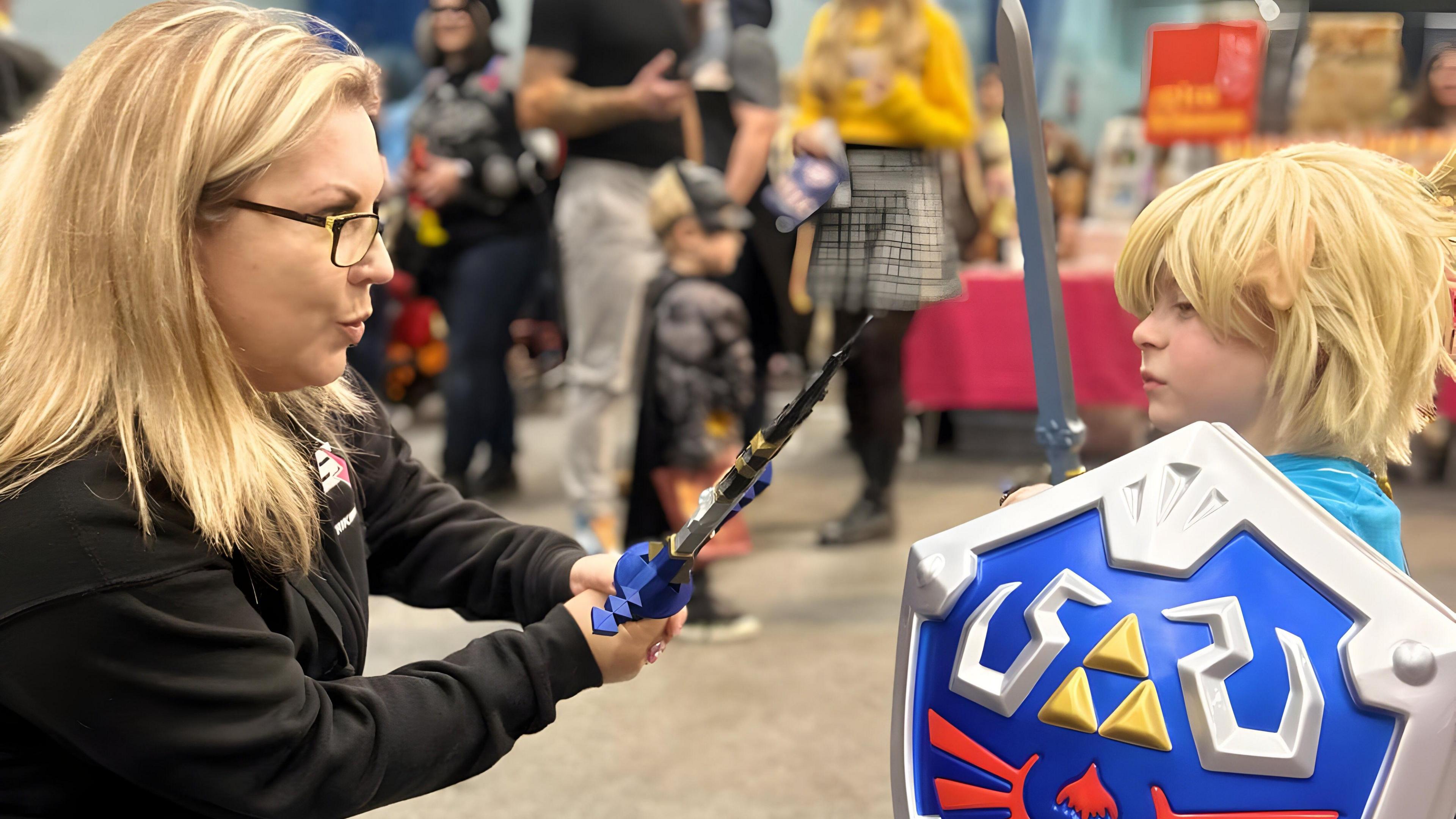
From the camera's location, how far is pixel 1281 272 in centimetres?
104

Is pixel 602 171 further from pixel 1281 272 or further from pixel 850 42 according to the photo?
pixel 1281 272

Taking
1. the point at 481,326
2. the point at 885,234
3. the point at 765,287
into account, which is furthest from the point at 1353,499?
the point at 481,326

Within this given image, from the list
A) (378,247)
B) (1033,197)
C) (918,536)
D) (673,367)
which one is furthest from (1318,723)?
(918,536)

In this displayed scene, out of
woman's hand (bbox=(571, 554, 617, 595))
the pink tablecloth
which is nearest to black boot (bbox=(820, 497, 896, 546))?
the pink tablecloth

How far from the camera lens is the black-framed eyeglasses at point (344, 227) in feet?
3.24

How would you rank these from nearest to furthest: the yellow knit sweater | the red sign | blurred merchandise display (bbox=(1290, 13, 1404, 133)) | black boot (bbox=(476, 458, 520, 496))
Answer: the yellow knit sweater, the red sign, black boot (bbox=(476, 458, 520, 496)), blurred merchandise display (bbox=(1290, 13, 1404, 133))

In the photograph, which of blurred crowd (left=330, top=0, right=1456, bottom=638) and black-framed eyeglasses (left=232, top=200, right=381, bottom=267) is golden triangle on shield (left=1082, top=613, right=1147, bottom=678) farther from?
blurred crowd (left=330, top=0, right=1456, bottom=638)

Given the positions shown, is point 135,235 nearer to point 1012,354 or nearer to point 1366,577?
point 1366,577

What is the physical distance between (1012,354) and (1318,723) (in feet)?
12.9

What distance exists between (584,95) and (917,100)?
2.83 feet

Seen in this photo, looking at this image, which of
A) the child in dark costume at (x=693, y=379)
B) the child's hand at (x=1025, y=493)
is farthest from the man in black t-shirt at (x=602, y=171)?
the child's hand at (x=1025, y=493)

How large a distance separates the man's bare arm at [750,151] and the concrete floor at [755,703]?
3.60 ft

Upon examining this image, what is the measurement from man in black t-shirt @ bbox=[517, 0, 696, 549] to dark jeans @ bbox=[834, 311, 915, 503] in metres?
0.62

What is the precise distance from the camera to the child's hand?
1055mm
